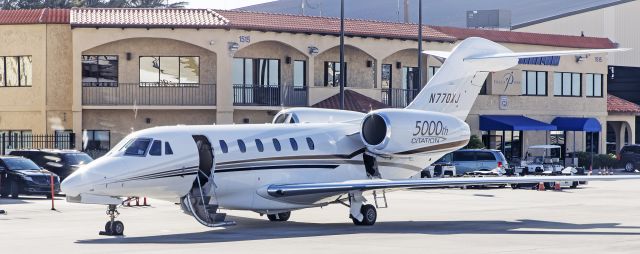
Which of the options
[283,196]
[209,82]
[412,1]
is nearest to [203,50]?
[209,82]

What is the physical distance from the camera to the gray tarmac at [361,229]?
2489 cm

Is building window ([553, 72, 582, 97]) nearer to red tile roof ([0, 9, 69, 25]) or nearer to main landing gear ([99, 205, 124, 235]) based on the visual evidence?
red tile roof ([0, 9, 69, 25])

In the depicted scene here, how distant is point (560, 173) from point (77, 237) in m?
29.8

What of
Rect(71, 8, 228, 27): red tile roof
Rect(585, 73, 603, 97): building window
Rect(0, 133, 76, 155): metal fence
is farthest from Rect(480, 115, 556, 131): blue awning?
Rect(0, 133, 76, 155): metal fence

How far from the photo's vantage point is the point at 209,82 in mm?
57969

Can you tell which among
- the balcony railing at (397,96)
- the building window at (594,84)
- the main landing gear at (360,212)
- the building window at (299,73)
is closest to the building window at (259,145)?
the main landing gear at (360,212)

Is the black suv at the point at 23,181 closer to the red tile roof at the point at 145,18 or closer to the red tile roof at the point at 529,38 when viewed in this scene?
the red tile roof at the point at 145,18

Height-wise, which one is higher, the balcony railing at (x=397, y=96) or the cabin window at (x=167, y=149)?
the balcony railing at (x=397, y=96)

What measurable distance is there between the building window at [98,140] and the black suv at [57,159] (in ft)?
26.4

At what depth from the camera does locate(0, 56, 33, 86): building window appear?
2219 inches

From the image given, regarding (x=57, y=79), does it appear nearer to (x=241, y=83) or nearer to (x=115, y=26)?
(x=115, y=26)

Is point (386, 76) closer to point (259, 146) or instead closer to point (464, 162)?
point (464, 162)

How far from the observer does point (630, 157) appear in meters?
73.5

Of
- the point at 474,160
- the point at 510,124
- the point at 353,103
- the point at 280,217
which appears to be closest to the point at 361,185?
the point at 280,217
